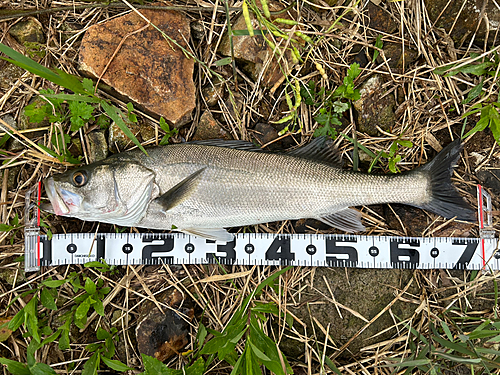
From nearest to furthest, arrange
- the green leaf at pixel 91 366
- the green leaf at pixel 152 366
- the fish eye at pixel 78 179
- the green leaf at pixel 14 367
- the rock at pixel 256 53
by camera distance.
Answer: the green leaf at pixel 152 366 < the green leaf at pixel 14 367 < the green leaf at pixel 91 366 < the fish eye at pixel 78 179 < the rock at pixel 256 53

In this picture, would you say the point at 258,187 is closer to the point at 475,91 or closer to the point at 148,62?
the point at 148,62

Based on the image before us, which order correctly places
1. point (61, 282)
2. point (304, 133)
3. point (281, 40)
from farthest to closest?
1. point (304, 133)
2. point (281, 40)
3. point (61, 282)

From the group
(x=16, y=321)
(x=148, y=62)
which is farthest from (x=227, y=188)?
(x=16, y=321)

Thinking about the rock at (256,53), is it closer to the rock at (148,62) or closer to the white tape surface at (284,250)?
the rock at (148,62)

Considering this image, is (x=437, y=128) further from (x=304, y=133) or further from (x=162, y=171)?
(x=162, y=171)

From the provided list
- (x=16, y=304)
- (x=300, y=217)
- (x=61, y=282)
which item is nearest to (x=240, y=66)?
(x=300, y=217)

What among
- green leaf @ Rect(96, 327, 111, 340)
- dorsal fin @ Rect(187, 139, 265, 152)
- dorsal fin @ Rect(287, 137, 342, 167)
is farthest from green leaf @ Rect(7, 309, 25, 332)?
dorsal fin @ Rect(287, 137, 342, 167)

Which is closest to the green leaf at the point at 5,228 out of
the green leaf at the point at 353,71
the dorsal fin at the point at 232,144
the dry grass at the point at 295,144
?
the dry grass at the point at 295,144
